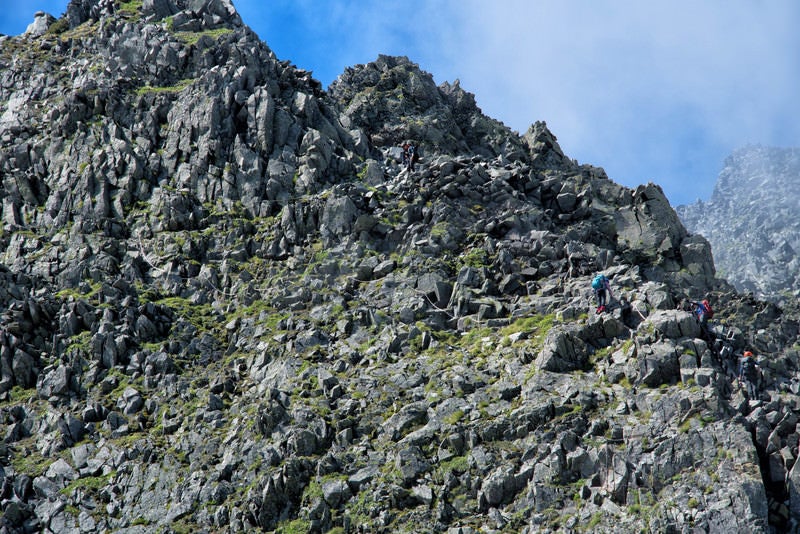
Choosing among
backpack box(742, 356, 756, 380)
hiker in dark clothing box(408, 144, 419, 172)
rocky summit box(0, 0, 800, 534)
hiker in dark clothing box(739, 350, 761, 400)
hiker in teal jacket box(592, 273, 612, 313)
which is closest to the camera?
rocky summit box(0, 0, 800, 534)

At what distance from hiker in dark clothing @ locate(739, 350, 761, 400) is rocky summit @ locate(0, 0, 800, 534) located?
21.1 inches

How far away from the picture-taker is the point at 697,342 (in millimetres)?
33312

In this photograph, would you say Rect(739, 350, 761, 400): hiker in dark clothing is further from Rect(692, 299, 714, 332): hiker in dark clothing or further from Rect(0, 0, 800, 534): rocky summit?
Rect(692, 299, 714, 332): hiker in dark clothing

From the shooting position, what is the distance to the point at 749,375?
33219 mm

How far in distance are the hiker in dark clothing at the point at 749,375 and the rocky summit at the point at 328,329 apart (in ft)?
1.76

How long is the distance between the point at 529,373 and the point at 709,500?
11.1m

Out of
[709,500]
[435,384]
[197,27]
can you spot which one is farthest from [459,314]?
[197,27]

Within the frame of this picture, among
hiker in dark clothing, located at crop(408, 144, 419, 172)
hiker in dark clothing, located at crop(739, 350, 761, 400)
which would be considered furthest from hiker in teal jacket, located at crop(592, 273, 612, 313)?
hiker in dark clothing, located at crop(408, 144, 419, 172)

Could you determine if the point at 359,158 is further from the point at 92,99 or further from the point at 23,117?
the point at 23,117

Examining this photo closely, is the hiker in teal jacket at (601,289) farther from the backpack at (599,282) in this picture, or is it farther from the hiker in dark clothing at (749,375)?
the hiker in dark clothing at (749,375)

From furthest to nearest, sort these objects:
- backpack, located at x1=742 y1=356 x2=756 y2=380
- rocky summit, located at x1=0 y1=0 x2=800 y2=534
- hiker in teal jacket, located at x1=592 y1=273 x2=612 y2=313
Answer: hiker in teal jacket, located at x1=592 y1=273 x2=612 y2=313, backpack, located at x1=742 y1=356 x2=756 y2=380, rocky summit, located at x1=0 y1=0 x2=800 y2=534

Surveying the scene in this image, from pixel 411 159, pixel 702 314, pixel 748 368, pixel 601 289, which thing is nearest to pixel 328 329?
pixel 601 289

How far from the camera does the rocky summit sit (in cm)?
3058

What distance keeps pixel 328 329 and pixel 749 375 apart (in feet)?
73.8
